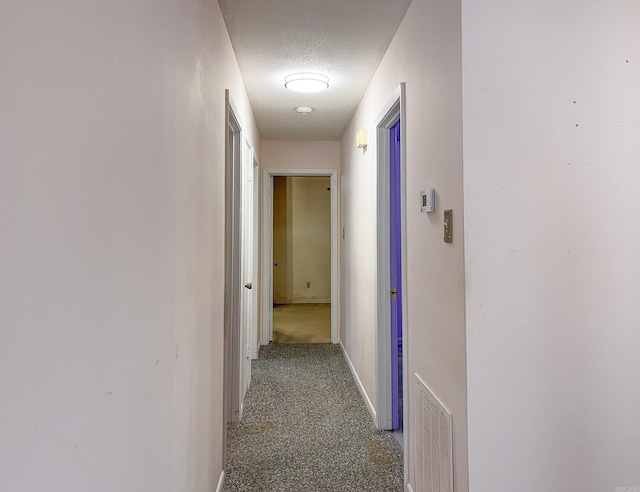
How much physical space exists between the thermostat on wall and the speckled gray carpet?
56.8 inches

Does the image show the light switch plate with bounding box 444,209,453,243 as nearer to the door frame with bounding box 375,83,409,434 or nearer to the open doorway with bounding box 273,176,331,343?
the door frame with bounding box 375,83,409,434

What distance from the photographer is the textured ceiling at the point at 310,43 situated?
6.41 feet

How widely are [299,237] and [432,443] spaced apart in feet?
20.7

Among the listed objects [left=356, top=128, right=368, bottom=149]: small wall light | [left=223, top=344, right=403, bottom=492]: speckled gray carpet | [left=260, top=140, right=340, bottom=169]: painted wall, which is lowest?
[left=223, top=344, right=403, bottom=492]: speckled gray carpet

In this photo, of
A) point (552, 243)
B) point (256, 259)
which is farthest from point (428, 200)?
point (256, 259)

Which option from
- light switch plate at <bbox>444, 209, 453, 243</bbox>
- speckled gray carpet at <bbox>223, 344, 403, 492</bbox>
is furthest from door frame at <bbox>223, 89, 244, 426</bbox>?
light switch plate at <bbox>444, 209, 453, 243</bbox>

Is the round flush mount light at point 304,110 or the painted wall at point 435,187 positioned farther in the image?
the round flush mount light at point 304,110

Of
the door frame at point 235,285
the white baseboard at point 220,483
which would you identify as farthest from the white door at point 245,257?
the white baseboard at point 220,483

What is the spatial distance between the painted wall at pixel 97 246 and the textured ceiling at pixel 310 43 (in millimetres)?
726

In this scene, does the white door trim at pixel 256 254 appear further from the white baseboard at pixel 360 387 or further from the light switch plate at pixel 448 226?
the light switch plate at pixel 448 226

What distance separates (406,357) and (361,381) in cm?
137

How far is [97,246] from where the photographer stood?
750 millimetres

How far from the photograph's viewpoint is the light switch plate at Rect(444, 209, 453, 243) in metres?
1.43

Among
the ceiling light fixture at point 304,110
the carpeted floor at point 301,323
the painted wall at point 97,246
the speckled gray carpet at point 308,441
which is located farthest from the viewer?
the carpeted floor at point 301,323
